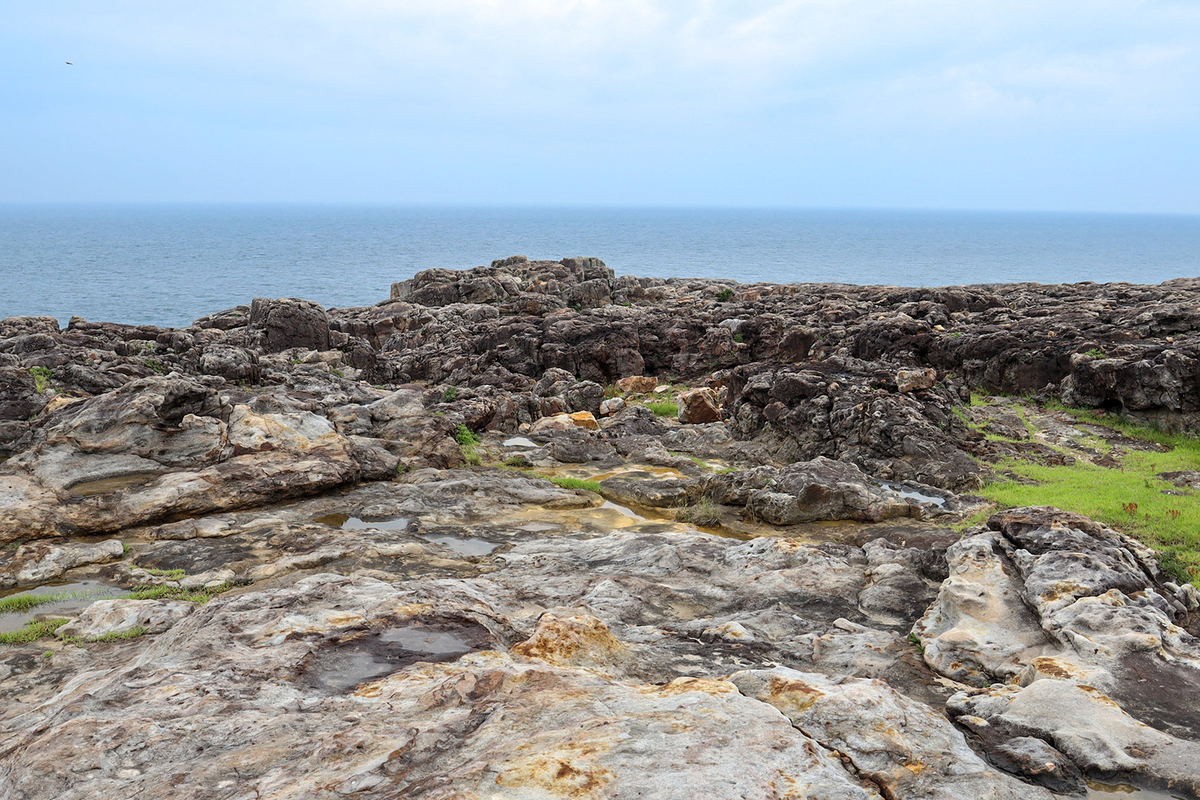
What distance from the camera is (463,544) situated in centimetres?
1453

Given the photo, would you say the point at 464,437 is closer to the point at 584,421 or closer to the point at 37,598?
the point at 584,421

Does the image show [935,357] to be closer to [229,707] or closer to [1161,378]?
[1161,378]

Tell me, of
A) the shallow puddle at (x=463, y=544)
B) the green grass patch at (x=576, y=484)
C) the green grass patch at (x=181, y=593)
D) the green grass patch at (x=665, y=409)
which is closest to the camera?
the green grass patch at (x=181, y=593)

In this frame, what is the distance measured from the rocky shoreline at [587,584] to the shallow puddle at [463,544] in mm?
96

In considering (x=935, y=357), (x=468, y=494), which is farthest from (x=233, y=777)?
(x=935, y=357)

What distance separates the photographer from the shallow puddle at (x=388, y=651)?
7.89 m

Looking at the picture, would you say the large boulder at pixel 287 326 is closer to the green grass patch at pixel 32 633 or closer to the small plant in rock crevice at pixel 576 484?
the small plant in rock crevice at pixel 576 484

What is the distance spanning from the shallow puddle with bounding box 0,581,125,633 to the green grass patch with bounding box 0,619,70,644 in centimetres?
36

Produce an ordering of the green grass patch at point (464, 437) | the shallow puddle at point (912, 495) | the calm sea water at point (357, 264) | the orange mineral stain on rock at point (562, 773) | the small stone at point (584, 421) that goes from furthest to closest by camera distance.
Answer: the calm sea water at point (357, 264) → the small stone at point (584, 421) → the green grass patch at point (464, 437) → the shallow puddle at point (912, 495) → the orange mineral stain on rock at point (562, 773)

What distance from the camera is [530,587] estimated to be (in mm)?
11422

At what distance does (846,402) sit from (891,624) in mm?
11545

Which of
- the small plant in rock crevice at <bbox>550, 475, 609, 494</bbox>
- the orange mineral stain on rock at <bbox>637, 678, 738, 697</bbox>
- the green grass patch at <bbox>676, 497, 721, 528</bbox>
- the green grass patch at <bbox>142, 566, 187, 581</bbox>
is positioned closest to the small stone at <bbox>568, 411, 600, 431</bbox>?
the small plant in rock crevice at <bbox>550, 475, 609, 494</bbox>

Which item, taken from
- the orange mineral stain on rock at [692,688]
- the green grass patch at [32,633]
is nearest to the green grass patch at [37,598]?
the green grass patch at [32,633]

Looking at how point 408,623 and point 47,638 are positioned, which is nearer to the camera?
point 408,623
